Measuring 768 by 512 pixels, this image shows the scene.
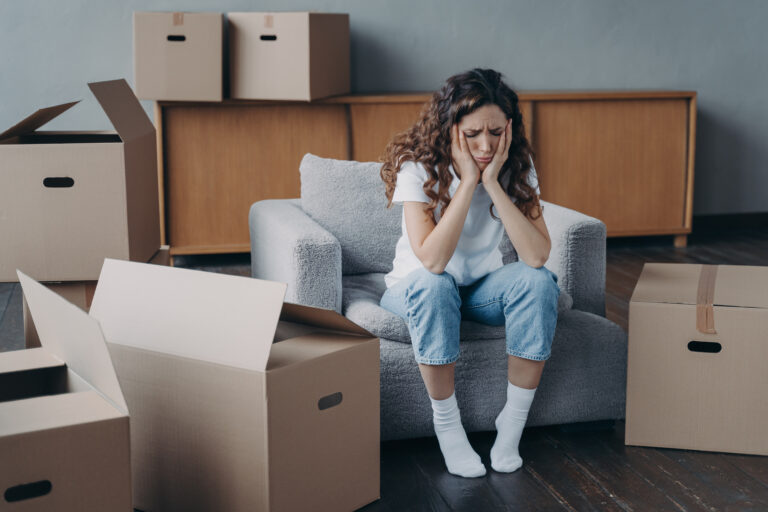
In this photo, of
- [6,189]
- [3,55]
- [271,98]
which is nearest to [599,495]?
[6,189]

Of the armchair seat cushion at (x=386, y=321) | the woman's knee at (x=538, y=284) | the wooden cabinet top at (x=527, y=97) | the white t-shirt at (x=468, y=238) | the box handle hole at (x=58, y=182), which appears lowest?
the armchair seat cushion at (x=386, y=321)

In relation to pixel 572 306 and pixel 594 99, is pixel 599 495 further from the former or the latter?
pixel 594 99

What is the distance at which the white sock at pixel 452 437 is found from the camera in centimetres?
191

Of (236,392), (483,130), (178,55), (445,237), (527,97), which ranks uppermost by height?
(178,55)

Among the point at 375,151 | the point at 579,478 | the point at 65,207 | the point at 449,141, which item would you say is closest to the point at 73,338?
the point at 65,207

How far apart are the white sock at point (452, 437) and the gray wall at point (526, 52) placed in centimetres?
262

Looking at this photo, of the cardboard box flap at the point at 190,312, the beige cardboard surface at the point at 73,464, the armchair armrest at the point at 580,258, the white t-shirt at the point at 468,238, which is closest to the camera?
the beige cardboard surface at the point at 73,464

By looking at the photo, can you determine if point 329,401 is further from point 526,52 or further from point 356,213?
point 526,52

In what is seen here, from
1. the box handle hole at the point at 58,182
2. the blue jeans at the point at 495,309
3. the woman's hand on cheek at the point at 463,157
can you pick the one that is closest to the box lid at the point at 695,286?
the blue jeans at the point at 495,309

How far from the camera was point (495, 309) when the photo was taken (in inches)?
78.0

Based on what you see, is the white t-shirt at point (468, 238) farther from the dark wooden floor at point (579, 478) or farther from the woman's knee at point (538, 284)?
the dark wooden floor at point (579, 478)

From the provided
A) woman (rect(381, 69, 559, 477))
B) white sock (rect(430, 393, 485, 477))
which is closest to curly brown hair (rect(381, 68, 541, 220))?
woman (rect(381, 69, 559, 477))

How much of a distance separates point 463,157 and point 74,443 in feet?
3.49

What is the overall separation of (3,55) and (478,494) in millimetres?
3126
